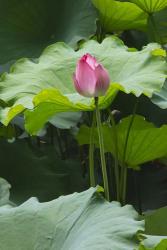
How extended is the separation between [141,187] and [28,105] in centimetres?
62

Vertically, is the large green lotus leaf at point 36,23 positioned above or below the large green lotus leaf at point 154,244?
above

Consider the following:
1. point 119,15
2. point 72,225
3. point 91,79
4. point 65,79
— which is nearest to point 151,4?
point 119,15

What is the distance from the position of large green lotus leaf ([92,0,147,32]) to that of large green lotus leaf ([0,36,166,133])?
15 cm

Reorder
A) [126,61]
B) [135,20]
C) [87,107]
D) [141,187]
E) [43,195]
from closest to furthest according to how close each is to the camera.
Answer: [87,107] < [126,61] < [43,195] < [135,20] < [141,187]

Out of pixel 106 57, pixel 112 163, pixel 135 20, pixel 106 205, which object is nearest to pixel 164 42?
pixel 135 20

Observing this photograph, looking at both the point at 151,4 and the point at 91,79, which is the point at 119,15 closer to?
the point at 151,4

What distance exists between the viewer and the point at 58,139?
171 centimetres

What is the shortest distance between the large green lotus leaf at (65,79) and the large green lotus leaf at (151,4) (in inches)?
6.0

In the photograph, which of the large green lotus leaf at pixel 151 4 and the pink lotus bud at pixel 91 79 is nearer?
Result: the pink lotus bud at pixel 91 79

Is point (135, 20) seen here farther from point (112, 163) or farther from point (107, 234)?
point (107, 234)

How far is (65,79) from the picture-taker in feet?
3.99

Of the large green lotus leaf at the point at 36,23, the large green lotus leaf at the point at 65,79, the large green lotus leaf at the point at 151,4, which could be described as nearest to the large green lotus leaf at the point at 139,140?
the large green lotus leaf at the point at 65,79

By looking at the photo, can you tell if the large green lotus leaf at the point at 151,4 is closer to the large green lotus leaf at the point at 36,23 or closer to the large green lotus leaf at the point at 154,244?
the large green lotus leaf at the point at 36,23

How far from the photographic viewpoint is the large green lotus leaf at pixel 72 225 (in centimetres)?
85
